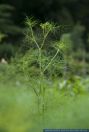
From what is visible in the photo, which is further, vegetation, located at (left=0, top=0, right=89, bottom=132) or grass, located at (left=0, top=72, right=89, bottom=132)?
vegetation, located at (left=0, top=0, right=89, bottom=132)

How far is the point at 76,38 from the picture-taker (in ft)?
90.3

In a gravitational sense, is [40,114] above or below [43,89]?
below

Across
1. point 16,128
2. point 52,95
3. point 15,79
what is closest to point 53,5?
point 15,79

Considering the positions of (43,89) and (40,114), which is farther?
(43,89)

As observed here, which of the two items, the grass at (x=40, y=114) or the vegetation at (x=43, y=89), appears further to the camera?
the vegetation at (x=43, y=89)

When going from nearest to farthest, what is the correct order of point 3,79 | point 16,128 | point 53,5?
point 16,128
point 3,79
point 53,5

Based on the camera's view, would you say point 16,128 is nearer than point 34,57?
Yes

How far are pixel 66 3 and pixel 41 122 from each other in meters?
25.0

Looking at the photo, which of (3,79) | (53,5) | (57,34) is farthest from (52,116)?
(53,5)

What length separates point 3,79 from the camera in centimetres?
909

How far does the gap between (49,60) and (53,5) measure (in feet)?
77.4

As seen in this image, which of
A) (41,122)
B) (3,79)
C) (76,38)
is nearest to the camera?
(41,122)

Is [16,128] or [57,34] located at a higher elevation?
[57,34]

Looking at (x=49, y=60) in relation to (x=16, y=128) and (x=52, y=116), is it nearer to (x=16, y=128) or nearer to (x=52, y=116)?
(x=52, y=116)
